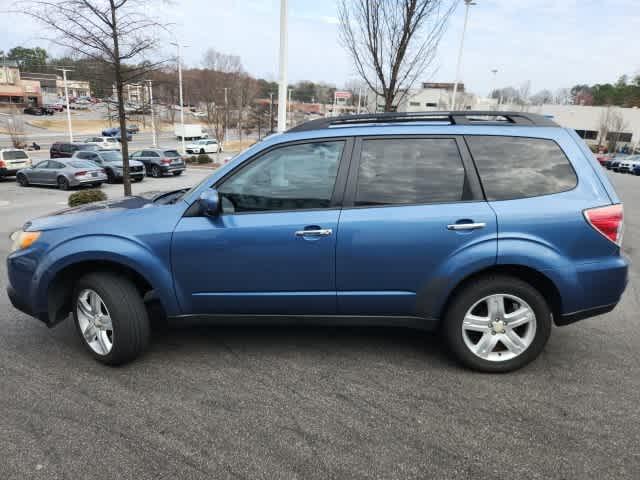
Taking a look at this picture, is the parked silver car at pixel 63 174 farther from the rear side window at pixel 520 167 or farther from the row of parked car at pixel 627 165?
the row of parked car at pixel 627 165

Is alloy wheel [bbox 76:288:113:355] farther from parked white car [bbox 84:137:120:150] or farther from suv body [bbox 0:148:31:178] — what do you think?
parked white car [bbox 84:137:120:150]

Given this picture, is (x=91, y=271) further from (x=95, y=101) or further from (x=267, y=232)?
(x=95, y=101)

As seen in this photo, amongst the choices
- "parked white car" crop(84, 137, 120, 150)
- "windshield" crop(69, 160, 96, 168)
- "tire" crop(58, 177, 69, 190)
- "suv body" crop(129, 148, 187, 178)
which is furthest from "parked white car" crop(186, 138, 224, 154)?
"tire" crop(58, 177, 69, 190)

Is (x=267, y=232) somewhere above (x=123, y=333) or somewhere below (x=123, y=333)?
above

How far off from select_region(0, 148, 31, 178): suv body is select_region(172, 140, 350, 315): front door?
2214 cm

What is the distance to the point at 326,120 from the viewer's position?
3691 mm

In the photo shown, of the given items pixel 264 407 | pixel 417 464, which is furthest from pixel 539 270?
pixel 264 407

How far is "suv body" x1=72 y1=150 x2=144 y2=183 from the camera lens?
21.0 meters

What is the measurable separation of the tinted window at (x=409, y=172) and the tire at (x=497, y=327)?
27.1 inches

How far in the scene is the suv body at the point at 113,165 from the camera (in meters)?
21.0

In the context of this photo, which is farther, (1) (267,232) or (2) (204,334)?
(2) (204,334)

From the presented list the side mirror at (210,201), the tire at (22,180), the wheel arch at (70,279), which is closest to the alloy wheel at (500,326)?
the side mirror at (210,201)

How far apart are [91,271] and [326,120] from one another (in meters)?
2.17

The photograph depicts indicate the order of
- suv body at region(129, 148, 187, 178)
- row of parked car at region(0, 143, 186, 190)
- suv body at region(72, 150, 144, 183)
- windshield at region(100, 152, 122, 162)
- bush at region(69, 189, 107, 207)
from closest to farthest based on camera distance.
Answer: bush at region(69, 189, 107, 207)
row of parked car at region(0, 143, 186, 190)
suv body at region(72, 150, 144, 183)
windshield at region(100, 152, 122, 162)
suv body at region(129, 148, 187, 178)
